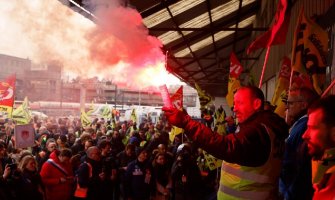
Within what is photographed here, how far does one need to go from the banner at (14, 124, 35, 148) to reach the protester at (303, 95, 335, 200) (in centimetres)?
803

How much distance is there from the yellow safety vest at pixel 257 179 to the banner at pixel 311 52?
2130 millimetres

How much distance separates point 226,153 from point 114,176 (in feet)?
18.5

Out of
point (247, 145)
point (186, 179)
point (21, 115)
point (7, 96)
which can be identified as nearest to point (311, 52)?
point (247, 145)

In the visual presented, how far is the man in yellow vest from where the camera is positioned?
2.68m

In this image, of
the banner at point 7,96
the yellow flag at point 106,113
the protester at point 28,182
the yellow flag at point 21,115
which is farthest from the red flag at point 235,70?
the yellow flag at point 106,113

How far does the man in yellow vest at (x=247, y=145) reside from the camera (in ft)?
8.79

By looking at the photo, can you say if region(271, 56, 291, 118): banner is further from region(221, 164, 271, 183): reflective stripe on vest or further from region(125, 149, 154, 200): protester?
region(221, 164, 271, 183): reflective stripe on vest

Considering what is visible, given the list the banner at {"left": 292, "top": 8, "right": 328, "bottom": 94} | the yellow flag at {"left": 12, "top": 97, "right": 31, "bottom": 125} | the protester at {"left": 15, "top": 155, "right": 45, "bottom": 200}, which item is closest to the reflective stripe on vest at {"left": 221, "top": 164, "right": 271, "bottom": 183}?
the banner at {"left": 292, "top": 8, "right": 328, "bottom": 94}

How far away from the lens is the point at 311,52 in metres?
4.89

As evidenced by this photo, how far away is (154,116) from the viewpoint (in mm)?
30500

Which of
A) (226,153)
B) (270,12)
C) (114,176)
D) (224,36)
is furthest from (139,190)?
(224,36)

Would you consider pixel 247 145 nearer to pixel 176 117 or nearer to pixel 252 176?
pixel 252 176

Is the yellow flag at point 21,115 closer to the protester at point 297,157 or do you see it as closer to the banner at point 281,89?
the banner at point 281,89

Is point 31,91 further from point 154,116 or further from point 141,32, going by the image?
point 141,32
